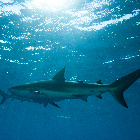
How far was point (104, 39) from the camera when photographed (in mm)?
12523

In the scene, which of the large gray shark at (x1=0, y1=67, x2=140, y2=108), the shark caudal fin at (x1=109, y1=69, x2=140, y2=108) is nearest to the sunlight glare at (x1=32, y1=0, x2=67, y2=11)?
the large gray shark at (x1=0, y1=67, x2=140, y2=108)

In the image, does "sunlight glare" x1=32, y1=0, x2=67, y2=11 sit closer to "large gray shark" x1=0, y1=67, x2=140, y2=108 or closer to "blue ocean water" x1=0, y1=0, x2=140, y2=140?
"blue ocean water" x1=0, y1=0, x2=140, y2=140

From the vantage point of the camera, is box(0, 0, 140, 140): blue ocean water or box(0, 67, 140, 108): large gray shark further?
box(0, 0, 140, 140): blue ocean water

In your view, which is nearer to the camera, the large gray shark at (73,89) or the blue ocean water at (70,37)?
the large gray shark at (73,89)

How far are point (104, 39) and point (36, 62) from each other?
7700 millimetres

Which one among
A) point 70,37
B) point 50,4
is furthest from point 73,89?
point 70,37

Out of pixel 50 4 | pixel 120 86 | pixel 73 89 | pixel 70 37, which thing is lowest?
pixel 73 89

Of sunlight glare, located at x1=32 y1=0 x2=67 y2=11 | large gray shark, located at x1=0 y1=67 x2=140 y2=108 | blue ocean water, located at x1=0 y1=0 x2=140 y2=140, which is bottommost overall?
large gray shark, located at x1=0 y1=67 x2=140 y2=108

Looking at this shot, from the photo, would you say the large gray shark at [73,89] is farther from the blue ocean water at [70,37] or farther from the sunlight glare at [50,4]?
the blue ocean water at [70,37]

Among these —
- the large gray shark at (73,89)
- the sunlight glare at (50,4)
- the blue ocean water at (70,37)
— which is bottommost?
the large gray shark at (73,89)

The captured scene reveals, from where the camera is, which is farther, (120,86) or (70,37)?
(70,37)

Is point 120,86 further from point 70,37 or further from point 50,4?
point 70,37

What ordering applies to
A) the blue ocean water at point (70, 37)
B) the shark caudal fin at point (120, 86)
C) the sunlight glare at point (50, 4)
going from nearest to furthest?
the shark caudal fin at point (120, 86), the sunlight glare at point (50, 4), the blue ocean water at point (70, 37)

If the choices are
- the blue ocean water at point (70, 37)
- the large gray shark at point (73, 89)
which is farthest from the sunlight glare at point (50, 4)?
the large gray shark at point (73, 89)
